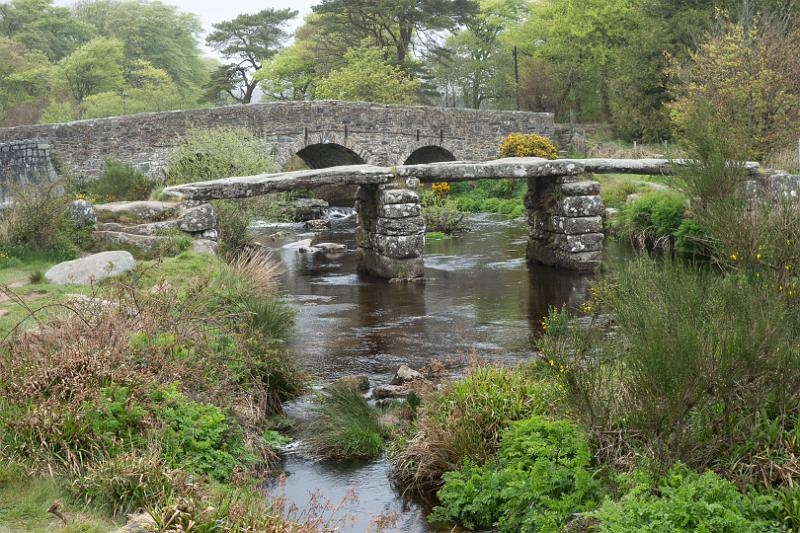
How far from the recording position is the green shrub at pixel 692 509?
5.18 metres

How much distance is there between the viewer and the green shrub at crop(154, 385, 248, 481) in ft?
20.6

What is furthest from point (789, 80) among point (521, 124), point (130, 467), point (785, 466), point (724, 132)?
point (130, 467)

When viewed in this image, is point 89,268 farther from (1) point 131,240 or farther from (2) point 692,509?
(2) point 692,509

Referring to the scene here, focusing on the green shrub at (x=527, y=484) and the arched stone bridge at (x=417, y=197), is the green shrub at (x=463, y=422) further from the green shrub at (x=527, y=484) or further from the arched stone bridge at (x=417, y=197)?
the arched stone bridge at (x=417, y=197)

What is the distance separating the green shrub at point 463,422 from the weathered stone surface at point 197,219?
712 cm

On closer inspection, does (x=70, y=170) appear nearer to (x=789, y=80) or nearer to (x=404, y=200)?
(x=404, y=200)

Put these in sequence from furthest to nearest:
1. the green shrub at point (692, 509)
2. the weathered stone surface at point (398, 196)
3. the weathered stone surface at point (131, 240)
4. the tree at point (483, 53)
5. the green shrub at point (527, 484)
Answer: the tree at point (483, 53) < the weathered stone surface at point (398, 196) < the weathered stone surface at point (131, 240) < the green shrub at point (527, 484) < the green shrub at point (692, 509)

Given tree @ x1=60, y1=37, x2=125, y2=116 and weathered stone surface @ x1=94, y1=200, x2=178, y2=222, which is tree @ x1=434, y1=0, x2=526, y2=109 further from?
weathered stone surface @ x1=94, y1=200, x2=178, y2=222

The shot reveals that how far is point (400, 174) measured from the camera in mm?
15797

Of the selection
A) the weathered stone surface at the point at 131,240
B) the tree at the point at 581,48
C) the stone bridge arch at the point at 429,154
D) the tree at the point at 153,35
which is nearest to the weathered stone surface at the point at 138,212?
the weathered stone surface at the point at 131,240

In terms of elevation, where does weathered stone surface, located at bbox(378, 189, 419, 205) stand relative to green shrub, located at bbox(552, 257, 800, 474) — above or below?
above

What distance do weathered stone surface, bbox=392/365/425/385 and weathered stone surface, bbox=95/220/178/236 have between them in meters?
5.48

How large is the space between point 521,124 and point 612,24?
9.45 metres

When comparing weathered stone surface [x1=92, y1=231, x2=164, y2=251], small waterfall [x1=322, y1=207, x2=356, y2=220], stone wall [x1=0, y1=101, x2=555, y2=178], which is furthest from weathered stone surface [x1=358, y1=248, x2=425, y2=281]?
small waterfall [x1=322, y1=207, x2=356, y2=220]
